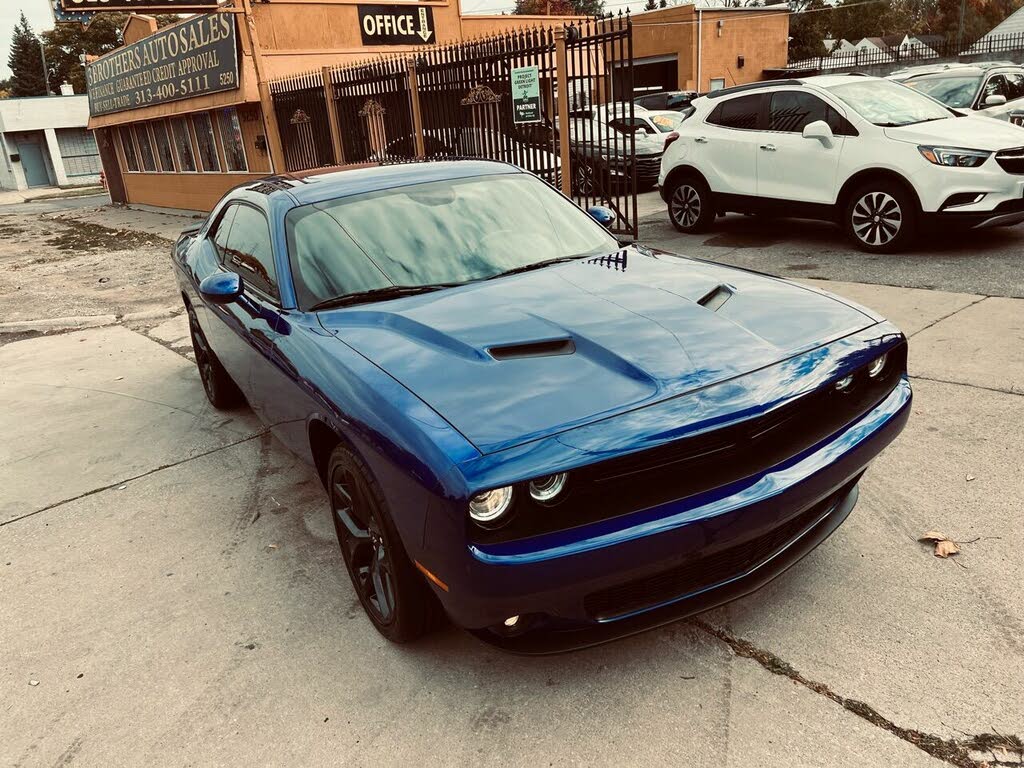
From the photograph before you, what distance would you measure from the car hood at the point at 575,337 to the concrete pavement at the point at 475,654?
3.04 ft

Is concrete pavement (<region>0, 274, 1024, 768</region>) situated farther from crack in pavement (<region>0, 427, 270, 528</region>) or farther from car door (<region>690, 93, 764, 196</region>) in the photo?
car door (<region>690, 93, 764, 196</region>)

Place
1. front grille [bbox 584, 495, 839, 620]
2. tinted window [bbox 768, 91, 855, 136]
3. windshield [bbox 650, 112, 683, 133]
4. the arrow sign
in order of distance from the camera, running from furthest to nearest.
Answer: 1. the arrow sign
2. windshield [bbox 650, 112, 683, 133]
3. tinted window [bbox 768, 91, 855, 136]
4. front grille [bbox 584, 495, 839, 620]

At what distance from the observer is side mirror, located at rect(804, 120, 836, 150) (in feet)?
26.4

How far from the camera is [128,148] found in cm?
2398

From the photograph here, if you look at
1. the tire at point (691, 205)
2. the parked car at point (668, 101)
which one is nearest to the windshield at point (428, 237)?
the tire at point (691, 205)

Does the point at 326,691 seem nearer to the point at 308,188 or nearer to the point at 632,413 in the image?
the point at 632,413

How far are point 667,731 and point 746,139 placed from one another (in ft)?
26.1

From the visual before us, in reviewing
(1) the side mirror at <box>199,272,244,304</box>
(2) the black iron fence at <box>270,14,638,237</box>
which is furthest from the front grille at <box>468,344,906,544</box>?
(2) the black iron fence at <box>270,14,638,237</box>

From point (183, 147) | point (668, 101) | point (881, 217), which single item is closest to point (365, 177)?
point (881, 217)

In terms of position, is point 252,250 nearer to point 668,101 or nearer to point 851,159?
point 851,159

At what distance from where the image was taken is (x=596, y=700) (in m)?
2.46

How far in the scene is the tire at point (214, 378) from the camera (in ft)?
17.4

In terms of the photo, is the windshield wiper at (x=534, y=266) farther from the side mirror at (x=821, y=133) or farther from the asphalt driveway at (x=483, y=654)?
the side mirror at (x=821, y=133)

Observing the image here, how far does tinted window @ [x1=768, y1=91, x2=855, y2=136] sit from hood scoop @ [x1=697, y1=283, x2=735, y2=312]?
5.92m
